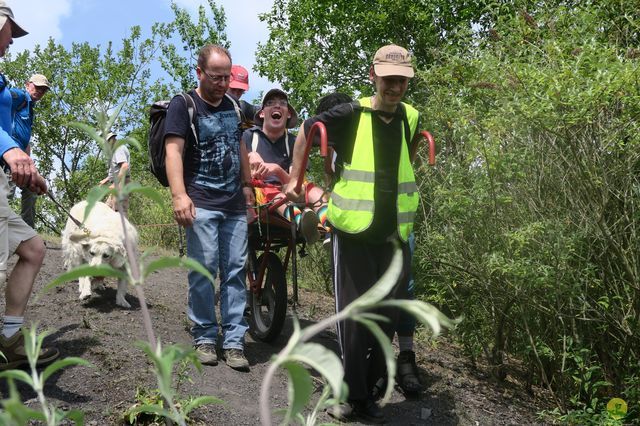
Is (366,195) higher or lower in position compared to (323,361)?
higher

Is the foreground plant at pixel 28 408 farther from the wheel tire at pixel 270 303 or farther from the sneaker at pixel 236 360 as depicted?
the wheel tire at pixel 270 303

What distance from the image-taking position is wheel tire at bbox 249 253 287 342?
5.85 m

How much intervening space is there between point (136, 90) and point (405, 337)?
55.4 feet

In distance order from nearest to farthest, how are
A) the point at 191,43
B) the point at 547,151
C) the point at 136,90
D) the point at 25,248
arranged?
the point at 25,248 → the point at 547,151 → the point at 136,90 → the point at 191,43

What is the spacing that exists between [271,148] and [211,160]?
4.47 feet

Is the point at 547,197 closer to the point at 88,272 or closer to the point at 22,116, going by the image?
the point at 22,116

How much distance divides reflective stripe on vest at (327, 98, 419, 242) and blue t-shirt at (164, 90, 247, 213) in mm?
911

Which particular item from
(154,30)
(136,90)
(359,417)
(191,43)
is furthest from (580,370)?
(191,43)

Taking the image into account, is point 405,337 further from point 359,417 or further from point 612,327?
point 612,327

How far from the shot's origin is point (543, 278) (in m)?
5.06

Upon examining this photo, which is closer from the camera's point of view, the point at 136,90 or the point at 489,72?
the point at 489,72

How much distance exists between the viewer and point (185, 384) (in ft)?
14.7

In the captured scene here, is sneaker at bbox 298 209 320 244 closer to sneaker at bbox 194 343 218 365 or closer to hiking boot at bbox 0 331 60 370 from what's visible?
sneaker at bbox 194 343 218 365

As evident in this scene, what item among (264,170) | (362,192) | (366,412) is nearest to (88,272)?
(362,192)
